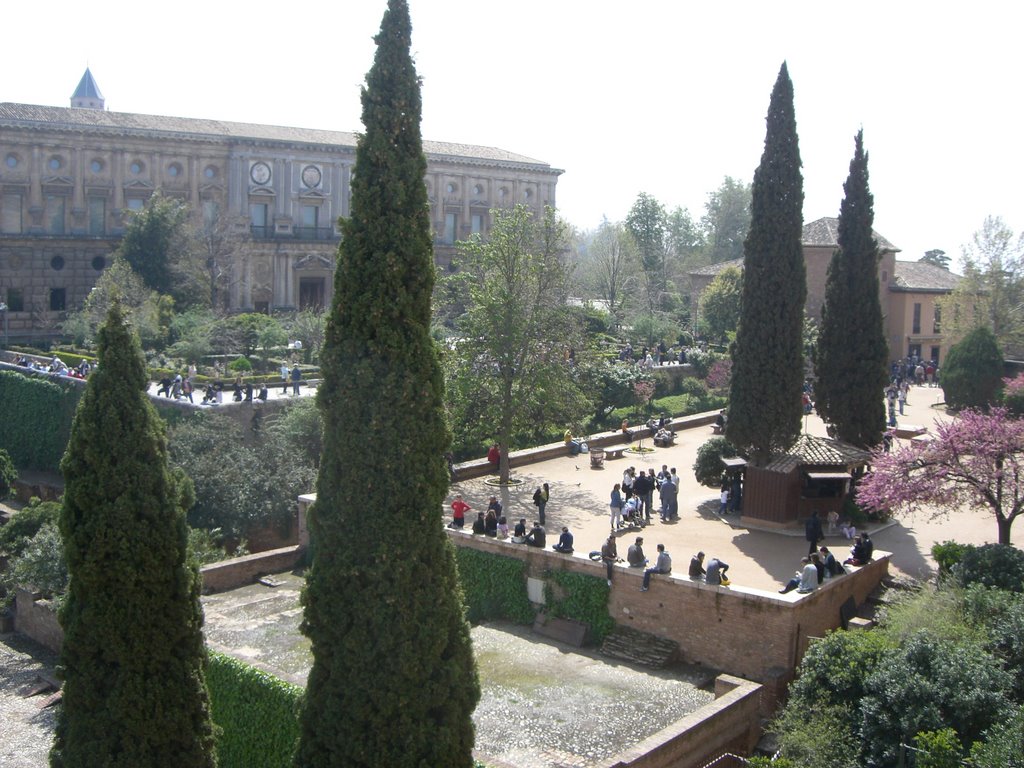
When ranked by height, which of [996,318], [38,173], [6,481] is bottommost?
[6,481]

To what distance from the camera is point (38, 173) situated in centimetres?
5519

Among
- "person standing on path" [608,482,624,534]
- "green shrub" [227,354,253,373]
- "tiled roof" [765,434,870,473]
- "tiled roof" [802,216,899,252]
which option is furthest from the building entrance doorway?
"tiled roof" [765,434,870,473]

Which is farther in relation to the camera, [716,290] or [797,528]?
[716,290]

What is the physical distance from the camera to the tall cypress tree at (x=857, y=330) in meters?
24.5

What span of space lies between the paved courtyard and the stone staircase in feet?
5.25

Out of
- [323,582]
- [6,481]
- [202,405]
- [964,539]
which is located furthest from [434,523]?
[6,481]

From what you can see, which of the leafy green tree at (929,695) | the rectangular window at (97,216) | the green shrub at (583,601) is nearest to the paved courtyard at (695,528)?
the green shrub at (583,601)

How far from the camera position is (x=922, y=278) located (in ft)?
168

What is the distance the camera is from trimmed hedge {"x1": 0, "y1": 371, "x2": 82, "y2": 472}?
117 ft

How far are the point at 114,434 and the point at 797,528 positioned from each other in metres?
15.6

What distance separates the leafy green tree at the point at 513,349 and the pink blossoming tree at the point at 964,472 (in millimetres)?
9841

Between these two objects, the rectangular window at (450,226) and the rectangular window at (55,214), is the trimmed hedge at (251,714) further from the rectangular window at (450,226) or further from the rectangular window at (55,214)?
the rectangular window at (450,226)

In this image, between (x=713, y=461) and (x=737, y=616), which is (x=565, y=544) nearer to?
(x=737, y=616)

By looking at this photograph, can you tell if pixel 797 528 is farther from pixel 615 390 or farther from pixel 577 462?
pixel 615 390
